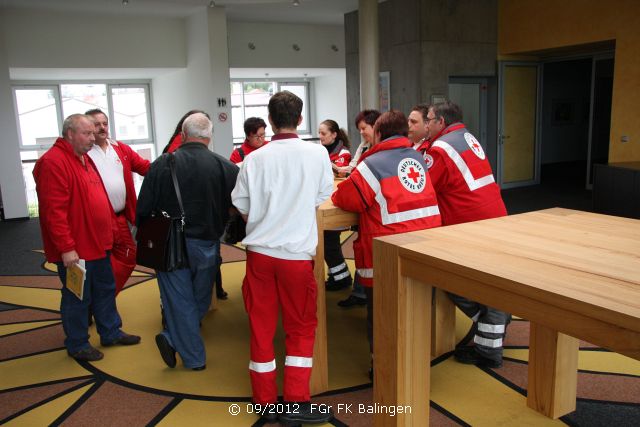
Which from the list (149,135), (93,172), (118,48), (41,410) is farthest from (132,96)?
(41,410)

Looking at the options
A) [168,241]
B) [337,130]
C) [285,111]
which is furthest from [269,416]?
[337,130]

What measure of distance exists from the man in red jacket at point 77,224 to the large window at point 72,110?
29.3ft

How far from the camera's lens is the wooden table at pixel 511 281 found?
4.15ft

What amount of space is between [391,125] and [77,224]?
1.89 m

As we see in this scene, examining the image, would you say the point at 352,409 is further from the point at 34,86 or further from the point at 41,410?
the point at 34,86

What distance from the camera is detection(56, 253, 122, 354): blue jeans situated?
3.31 meters

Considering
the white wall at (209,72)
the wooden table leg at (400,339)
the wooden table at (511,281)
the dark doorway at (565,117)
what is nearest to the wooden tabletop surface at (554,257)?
the wooden table at (511,281)

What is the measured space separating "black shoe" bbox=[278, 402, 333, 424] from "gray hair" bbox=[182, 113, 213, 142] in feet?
4.87

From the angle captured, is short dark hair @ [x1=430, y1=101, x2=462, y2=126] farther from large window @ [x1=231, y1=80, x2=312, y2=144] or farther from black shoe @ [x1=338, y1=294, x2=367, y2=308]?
large window @ [x1=231, y1=80, x2=312, y2=144]

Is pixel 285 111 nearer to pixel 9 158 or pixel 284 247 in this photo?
pixel 284 247

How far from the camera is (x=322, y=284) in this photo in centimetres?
281

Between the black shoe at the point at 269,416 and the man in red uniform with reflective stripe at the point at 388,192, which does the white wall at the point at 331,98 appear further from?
the black shoe at the point at 269,416

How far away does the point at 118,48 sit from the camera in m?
9.63

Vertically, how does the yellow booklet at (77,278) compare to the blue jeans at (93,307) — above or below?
above
